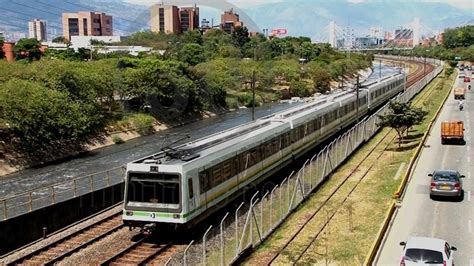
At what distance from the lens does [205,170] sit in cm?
2292

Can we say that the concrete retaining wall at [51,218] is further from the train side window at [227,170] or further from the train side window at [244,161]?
the train side window at [244,161]

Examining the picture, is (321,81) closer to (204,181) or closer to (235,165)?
(235,165)

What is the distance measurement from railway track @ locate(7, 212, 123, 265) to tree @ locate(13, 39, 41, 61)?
95079 millimetres

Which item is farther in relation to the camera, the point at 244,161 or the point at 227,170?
the point at 244,161

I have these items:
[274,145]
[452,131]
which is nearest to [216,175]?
[274,145]

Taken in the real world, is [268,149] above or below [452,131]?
above

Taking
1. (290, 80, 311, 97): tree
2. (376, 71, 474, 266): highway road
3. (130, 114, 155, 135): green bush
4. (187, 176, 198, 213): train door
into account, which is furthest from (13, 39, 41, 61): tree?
(187, 176, 198, 213): train door

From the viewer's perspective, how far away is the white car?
53.5 feet

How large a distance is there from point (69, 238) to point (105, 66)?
176ft

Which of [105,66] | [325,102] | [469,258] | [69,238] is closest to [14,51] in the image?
[105,66]

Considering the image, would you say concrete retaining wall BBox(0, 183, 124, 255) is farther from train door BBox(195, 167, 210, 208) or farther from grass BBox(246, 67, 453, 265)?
grass BBox(246, 67, 453, 265)

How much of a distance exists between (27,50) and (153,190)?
4021 inches

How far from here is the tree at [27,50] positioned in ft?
369

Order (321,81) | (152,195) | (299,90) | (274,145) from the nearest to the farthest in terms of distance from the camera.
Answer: (152,195) < (274,145) < (299,90) < (321,81)
